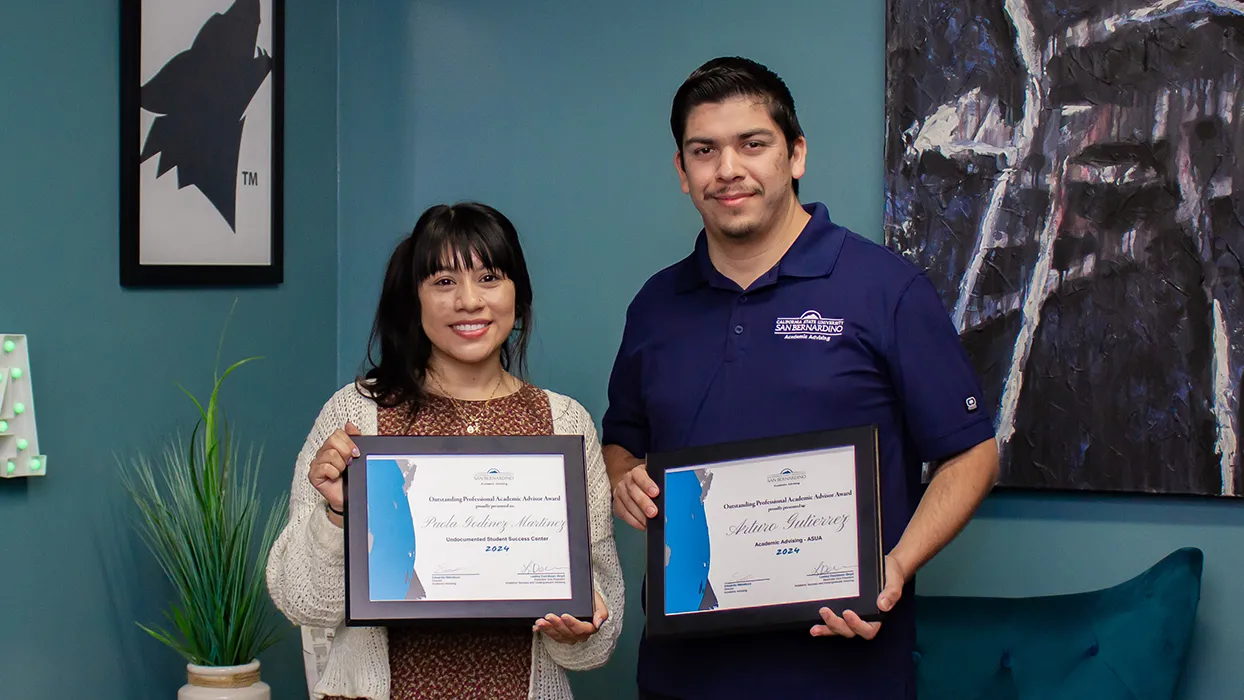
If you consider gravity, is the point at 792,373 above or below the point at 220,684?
above

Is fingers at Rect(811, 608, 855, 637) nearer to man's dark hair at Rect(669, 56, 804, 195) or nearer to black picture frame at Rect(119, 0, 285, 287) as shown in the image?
man's dark hair at Rect(669, 56, 804, 195)

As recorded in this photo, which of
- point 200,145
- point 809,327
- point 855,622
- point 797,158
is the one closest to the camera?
point 855,622

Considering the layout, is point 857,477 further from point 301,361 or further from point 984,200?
point 301,361

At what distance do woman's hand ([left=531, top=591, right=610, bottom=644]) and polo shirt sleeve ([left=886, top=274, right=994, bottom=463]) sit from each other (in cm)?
55

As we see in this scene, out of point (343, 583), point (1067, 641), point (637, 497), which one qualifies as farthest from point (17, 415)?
point (1067, 641)

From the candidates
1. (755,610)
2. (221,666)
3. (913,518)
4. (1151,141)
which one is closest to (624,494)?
(755,610)

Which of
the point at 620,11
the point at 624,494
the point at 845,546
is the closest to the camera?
the point at 845,546

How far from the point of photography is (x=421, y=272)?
1.94m

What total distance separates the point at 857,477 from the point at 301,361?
172 centimetres

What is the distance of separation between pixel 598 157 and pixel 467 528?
135cm

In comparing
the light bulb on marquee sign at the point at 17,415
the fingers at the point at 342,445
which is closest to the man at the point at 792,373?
the fingers at the point at 342,445

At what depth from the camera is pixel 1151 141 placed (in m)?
2.39

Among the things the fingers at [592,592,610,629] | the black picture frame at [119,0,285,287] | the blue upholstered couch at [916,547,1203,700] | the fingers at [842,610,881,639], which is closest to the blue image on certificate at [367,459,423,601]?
the fingers at [592,592,610,629]
